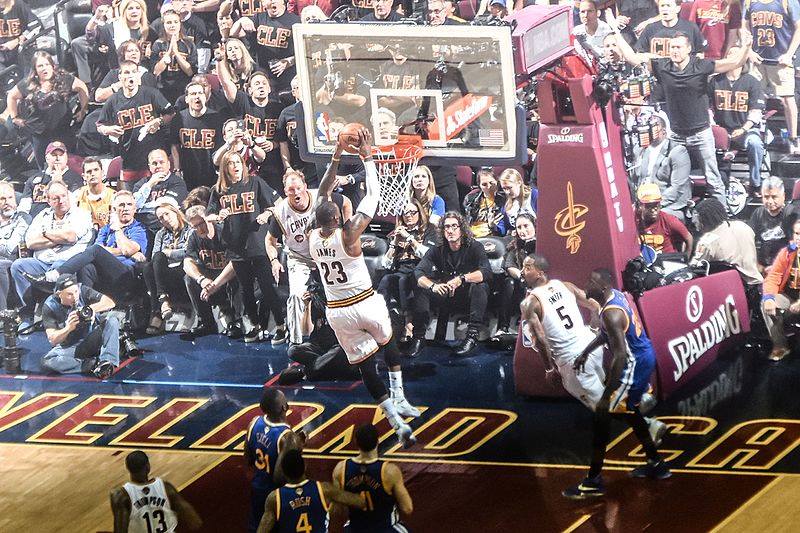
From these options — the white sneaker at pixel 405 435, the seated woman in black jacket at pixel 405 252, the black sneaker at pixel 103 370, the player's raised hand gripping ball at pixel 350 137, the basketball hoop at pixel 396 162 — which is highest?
the player's raised hand gripping ball at pixel 350 137

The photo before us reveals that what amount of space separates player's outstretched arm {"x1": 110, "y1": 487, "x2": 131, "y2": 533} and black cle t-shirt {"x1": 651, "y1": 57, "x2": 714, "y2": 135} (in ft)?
18.6

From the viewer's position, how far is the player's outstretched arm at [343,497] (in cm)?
738

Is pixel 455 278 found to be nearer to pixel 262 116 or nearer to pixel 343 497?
pixel 262 116

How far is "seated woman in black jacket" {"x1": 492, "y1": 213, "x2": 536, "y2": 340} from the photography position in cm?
1100

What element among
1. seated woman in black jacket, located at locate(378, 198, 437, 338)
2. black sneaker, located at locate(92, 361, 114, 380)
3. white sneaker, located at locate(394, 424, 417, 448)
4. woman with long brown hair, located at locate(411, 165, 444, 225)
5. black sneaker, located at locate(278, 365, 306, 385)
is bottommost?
white sneaker, located at locate(394, 424, 417, 448)

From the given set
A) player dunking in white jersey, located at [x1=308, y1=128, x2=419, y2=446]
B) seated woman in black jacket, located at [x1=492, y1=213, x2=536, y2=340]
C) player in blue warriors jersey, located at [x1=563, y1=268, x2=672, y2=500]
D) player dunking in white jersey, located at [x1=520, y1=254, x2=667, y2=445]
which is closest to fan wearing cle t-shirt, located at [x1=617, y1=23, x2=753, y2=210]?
seated woman in black jacket, located at [x1=492, y1=213, x2=536, y2=340]

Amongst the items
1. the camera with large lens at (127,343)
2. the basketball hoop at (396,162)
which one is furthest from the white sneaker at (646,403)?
the camera with large lens at (127,343)

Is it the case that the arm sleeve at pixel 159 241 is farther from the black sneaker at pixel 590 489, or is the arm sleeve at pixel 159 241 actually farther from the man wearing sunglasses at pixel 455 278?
the black sneaker at pixel 590 489

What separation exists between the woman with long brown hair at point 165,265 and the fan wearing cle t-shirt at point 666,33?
4.48 m

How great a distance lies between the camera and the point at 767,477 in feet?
30.3

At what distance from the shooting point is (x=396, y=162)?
1092 cm

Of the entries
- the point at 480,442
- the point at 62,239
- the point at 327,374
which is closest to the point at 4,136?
the point at 62,239

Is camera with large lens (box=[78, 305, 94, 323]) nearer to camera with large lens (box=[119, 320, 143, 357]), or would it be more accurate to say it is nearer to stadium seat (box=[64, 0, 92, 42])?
camera with large lens (box=[119, 320, 143, 357])

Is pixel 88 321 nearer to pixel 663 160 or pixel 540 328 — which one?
pixel 540 328
